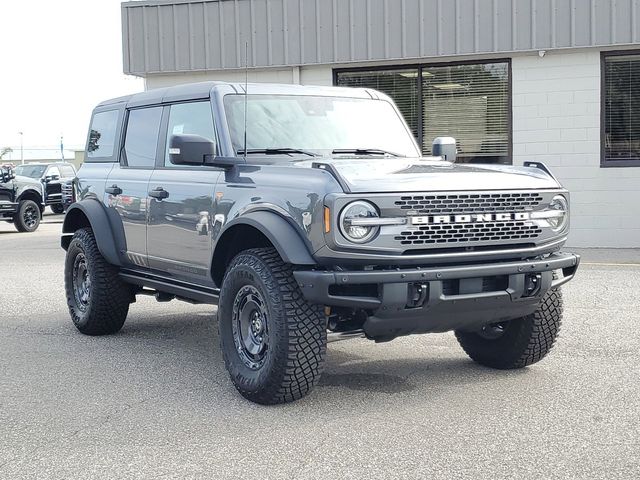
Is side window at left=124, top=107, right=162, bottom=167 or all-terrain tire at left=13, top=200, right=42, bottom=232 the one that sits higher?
side window at left=124, top=107, right=162, bottom=167

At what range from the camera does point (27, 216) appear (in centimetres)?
2264

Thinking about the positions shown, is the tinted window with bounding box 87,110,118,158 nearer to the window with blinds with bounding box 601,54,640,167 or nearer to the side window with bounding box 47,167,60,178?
the window with blinds with bounding box 601,54,640,167

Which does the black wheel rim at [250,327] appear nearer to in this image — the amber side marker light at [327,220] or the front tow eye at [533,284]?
the amber side marker light at [327,220]

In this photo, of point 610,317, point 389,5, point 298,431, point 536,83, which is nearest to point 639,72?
point 536,83

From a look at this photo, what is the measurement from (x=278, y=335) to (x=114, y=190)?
2783 millimetres

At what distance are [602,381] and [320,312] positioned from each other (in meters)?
1.98

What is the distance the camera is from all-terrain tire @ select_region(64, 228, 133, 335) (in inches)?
306

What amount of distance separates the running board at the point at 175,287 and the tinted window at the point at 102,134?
3.77ft

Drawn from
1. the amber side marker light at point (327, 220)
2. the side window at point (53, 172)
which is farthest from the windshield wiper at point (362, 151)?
the side window at point (53, 172)

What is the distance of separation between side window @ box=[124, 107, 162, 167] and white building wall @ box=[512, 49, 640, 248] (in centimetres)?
828

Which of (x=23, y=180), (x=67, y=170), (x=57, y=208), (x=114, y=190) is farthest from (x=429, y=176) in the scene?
(x=57, y=208)

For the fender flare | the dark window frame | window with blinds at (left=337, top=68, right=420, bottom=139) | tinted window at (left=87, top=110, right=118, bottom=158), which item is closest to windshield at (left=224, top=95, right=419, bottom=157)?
the fender flare

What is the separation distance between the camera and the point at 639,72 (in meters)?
14.3

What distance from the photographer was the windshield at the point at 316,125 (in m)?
6.55
